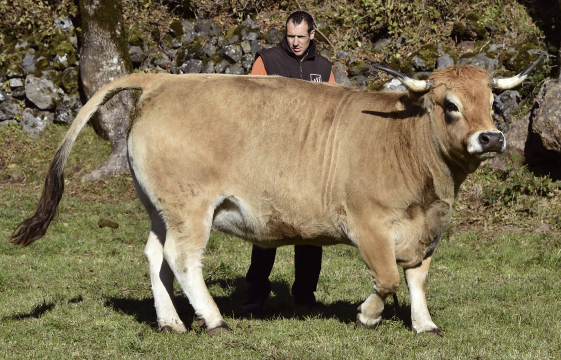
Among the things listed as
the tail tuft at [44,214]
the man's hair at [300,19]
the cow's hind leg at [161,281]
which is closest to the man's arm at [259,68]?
the man's hair at [300,19]

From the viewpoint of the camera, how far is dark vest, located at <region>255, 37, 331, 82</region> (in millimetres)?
7082

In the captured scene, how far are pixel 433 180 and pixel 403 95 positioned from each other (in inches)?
33.5

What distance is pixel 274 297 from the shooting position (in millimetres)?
7375

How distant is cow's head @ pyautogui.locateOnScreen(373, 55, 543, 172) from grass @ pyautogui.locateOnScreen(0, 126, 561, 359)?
161 centimetres

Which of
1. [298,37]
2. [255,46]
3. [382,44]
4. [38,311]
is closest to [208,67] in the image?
[255,46]

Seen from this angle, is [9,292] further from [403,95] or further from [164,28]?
[164,28]

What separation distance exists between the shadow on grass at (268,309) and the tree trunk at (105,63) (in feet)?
25.2

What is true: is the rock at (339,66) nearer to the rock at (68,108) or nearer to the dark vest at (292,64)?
the rock at (68,108)

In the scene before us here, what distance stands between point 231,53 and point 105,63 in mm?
2772

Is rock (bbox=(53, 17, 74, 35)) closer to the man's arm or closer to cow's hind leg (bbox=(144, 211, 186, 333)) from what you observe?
the man's arm

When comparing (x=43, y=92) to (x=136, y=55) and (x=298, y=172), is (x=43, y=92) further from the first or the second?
(x=298, y=172)

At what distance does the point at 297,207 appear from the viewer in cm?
566

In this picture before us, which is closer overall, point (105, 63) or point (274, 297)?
point (274, 297)

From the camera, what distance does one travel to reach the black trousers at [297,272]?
691 cm
